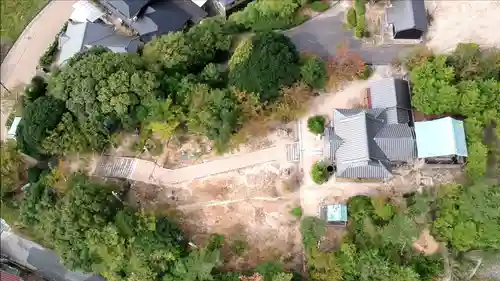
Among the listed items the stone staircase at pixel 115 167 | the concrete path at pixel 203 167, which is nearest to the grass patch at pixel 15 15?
the stone staircase at pixel 115 167

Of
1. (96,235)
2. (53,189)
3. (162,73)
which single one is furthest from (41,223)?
(162,73)

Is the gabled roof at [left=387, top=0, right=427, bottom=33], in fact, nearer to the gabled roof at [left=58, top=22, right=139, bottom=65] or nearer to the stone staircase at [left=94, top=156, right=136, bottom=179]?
the gabled roof at [left=58, top=22, right=139, bottom=65]

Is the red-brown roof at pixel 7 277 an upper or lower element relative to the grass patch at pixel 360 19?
lower

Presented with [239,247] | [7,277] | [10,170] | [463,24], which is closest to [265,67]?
[239,247]

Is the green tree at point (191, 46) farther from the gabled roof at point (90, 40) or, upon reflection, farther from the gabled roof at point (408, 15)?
the gabled roof at point (408, 15)

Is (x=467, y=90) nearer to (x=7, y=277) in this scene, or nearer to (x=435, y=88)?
(x=435, y=88)

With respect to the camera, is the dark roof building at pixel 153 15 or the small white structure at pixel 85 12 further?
the small white structure at pixel 85 12

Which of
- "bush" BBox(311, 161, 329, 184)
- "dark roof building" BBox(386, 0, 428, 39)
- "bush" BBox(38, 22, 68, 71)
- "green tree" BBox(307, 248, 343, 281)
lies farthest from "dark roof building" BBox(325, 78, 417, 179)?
"bush" BBox(38, 22, 68, 71)
